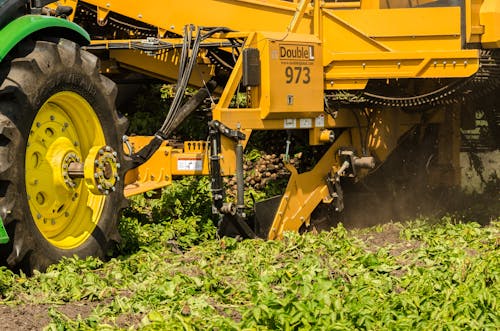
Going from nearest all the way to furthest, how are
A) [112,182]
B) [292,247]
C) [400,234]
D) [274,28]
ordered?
[112,182] → [292,247] → [400,234] → [274,28]

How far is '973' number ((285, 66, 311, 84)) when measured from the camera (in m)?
7.96

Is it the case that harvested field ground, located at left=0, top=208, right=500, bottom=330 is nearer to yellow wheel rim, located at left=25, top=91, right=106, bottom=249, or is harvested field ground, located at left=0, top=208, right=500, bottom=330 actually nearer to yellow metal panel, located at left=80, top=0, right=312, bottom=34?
yellow wheel rim, located at left=25, top=91, right=106, bottom=249

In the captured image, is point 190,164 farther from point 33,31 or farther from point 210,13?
point 33,31

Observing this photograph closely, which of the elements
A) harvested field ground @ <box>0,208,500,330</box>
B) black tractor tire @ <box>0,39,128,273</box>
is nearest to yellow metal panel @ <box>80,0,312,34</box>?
black tractor tire @ <box>0,39,128,273</box>

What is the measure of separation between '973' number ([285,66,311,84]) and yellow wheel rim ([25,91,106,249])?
1.75 m

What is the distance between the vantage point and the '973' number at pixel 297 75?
796 centimetres

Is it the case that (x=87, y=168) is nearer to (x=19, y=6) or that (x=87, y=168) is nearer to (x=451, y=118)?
(x=19, y=6)

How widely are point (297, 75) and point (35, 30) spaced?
251 cm

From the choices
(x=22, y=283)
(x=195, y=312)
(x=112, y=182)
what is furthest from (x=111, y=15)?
(x=195, y=312)

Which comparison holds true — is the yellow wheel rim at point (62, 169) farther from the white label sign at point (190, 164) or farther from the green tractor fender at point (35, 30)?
the white label sign at point (190, 164)

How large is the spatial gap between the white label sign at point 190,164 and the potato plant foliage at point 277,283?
52 centimetres

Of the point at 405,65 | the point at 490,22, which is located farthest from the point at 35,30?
the point at 490,22

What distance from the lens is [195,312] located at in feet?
16.2

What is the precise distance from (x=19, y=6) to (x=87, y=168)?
108cm
